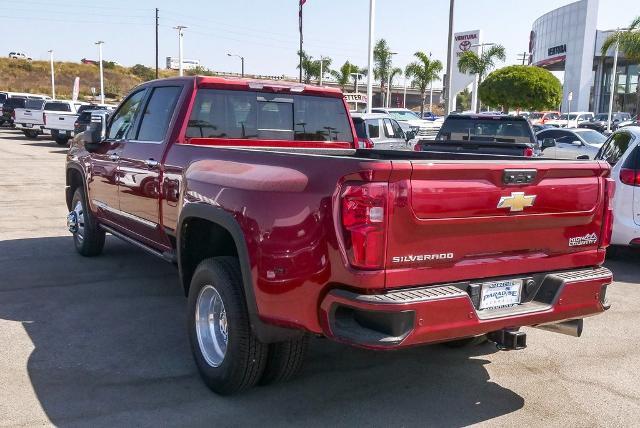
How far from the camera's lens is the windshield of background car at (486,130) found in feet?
39.5

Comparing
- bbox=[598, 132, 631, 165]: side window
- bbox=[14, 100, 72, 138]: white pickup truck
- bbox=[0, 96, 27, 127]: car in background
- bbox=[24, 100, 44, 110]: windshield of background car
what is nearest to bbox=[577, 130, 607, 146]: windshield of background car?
bbox=[598, 132, 631, 165]: side window

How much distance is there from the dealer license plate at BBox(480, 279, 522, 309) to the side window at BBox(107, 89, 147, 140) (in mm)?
3819

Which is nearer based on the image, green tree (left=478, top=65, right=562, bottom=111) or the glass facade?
green tree (left=478, top=65, right=562, bottom=111)

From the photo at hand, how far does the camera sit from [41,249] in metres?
7.95

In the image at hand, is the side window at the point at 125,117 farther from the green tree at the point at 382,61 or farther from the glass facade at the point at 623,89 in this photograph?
the glass facade at the point at 623,89

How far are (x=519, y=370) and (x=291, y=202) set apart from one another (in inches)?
90.8

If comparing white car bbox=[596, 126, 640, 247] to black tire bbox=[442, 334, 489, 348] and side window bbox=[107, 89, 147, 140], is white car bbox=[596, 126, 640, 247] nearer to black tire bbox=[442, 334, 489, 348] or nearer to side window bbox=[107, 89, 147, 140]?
black tire bbox=[442, 334, 489, 348]

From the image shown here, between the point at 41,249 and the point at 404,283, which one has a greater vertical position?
the point at 404,283

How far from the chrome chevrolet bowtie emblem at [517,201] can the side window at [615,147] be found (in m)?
4.83

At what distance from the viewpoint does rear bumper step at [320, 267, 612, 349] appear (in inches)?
120

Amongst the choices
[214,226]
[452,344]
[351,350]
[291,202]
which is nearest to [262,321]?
[291,202]

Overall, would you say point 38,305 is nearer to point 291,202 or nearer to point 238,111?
point 238,111

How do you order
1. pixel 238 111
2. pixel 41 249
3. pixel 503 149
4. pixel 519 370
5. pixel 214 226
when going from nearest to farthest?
1. pixel 214 226
2. pixel 519 370
3. pixel 238 111
4. pixel 41 249
5. pixel 503 149

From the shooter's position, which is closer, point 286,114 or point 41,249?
point 286,114
